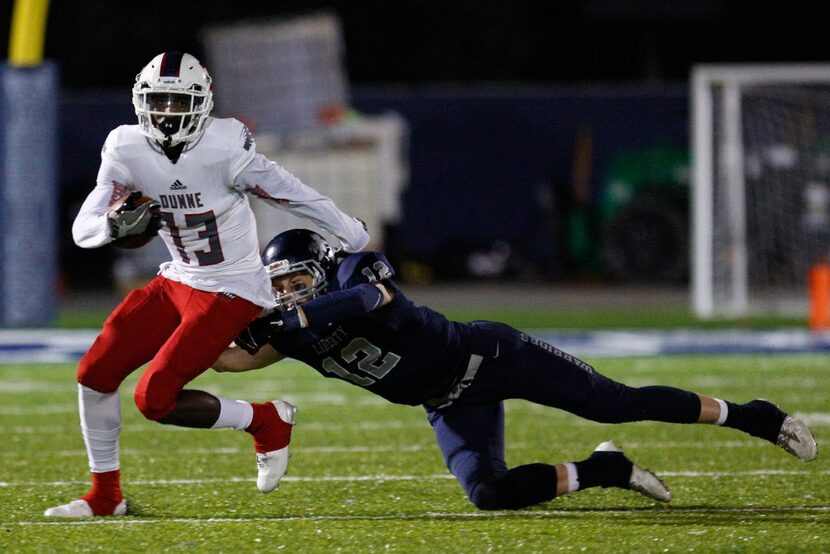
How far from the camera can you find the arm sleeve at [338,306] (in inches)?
159

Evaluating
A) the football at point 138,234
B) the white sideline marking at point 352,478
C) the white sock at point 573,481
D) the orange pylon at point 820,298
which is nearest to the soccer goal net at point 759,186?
the orange pylon at point 820,298

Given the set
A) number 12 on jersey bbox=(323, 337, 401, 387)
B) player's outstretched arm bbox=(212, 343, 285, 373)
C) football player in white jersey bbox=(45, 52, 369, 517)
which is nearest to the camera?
football player in white jersey bbox=(45, 52, 369, 517)

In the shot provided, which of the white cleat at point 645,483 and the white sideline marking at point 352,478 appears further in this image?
the white sideline marking at point 352,478

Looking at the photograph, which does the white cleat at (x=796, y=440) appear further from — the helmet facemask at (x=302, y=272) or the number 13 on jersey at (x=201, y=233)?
the number 13 on jersey at (x=201, y=233)

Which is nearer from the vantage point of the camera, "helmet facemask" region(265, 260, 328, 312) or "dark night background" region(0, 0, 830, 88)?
"helmet facemask" region(265, 260, 328, 312)

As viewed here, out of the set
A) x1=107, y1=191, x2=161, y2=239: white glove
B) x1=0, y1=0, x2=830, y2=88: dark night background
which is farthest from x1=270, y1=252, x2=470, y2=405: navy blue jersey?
x1=0, y1=0, x2=830, y2=88: dark night background

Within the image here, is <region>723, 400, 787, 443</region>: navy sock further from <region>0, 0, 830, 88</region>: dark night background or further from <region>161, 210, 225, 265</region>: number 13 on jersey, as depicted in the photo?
<region>0, 0, 830, 88</region>: dark night background

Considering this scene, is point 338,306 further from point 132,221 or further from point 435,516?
point 435,516

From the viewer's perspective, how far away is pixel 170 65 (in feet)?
13.7

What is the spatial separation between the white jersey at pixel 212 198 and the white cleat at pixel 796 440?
4.70 feet

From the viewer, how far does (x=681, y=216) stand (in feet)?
Result: 52.4

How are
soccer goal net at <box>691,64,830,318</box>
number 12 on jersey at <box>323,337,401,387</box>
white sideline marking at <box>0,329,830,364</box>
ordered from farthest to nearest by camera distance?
soccer goal net at <box>691,64,830,318</box> < white sideline marking at <box>0,329,830,364</box> < number 12 on jersey at <box>323,337,401,387</box>

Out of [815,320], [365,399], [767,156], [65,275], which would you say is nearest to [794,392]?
[365,399]

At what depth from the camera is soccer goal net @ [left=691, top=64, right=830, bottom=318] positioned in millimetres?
11867
